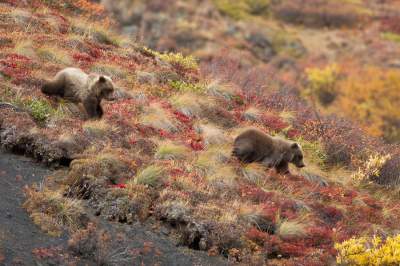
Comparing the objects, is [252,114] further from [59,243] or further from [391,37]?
[391,37]

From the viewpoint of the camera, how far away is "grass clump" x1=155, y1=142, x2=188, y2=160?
1096 cm

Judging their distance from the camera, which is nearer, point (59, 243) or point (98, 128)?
point (59, 243)

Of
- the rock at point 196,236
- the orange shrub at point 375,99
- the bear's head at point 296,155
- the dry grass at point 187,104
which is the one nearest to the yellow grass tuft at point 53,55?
the dry grass at point 187,104

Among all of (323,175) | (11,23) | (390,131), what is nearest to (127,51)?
(11,23)

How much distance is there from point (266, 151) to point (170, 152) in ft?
7.59

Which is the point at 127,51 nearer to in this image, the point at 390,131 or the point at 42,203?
the point at 42,203

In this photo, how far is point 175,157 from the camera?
1109 cm

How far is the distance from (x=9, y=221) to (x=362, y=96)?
115ft

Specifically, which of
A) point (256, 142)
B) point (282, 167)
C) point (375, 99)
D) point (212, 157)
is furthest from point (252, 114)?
point (375, 99)

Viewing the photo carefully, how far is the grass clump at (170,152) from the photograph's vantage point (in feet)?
36.0

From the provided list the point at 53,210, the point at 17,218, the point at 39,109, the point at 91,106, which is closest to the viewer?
the point at 17,218

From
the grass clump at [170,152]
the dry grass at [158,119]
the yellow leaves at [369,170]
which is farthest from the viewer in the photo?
the yellow leaves at [369,170]

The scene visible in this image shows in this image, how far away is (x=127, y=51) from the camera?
55.9 ft

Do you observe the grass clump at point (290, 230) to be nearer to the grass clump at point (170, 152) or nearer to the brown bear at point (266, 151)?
the grass clump at point (170, 152)
